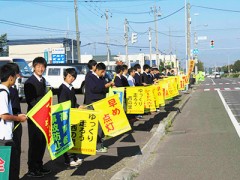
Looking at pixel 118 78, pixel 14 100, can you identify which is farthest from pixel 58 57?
pixel 14 100

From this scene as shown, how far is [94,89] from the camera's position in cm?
810

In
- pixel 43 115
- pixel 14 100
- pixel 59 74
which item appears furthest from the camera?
pixel 59 74

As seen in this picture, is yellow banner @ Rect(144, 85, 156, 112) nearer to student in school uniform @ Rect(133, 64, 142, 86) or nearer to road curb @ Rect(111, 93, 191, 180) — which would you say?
road curb @ Rect(111, 93, 191, 180)

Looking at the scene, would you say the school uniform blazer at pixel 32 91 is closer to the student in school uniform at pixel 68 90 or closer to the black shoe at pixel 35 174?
the student in school uniform at pixel 68 90

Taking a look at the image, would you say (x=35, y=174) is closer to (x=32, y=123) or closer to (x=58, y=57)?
(x=32, y=123)

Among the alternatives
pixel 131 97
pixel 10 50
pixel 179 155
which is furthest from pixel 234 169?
pixel 10 50

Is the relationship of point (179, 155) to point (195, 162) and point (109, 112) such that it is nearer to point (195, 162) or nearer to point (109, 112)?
point (195, 162)

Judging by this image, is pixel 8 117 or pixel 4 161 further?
pixel 8 117

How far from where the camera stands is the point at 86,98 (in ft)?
27.3

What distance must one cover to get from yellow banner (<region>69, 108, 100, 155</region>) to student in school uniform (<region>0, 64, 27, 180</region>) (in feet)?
5.01

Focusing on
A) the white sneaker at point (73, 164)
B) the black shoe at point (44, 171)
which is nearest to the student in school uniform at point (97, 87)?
the white sneaker at point (73, 164)

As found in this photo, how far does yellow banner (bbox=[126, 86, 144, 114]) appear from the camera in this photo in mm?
11031

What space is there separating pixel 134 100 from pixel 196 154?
313 cm

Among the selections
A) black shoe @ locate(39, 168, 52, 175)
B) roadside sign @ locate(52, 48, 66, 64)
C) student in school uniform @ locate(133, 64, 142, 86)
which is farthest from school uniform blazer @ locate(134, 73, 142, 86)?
roadside sign @ locate(52, 48, 66, 64)
